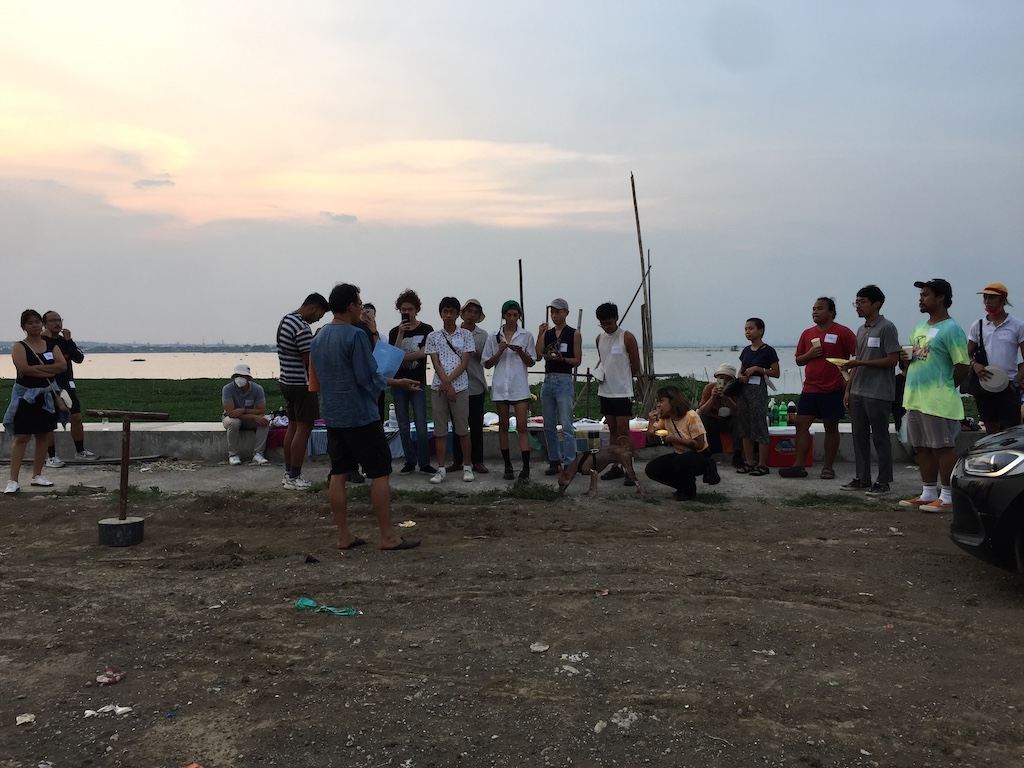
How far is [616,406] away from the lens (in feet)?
27.6

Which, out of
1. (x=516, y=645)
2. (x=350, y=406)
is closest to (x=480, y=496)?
(x=350, y=406)

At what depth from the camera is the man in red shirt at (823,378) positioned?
843 cm

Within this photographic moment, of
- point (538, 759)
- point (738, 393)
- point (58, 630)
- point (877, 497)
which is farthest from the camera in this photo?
point (738, 393)

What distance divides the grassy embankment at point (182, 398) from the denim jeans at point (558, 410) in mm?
3514

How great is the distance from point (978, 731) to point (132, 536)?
531 centimetres

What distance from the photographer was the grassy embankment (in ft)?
48.1

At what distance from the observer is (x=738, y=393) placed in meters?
8.96

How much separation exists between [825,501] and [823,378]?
160 centimetres

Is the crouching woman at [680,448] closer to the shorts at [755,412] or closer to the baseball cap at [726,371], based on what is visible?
the shorts at [755,412]

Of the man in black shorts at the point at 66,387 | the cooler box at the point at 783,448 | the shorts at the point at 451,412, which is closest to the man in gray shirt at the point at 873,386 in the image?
the cooler box at the point at 783,448

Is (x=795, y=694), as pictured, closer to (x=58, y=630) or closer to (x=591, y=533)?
(x=591, y=533)

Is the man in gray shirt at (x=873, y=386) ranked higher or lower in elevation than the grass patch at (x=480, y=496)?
higher

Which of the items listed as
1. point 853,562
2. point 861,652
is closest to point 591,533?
point 853,562

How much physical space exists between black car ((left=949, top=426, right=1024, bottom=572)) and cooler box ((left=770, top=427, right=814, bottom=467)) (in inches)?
169
